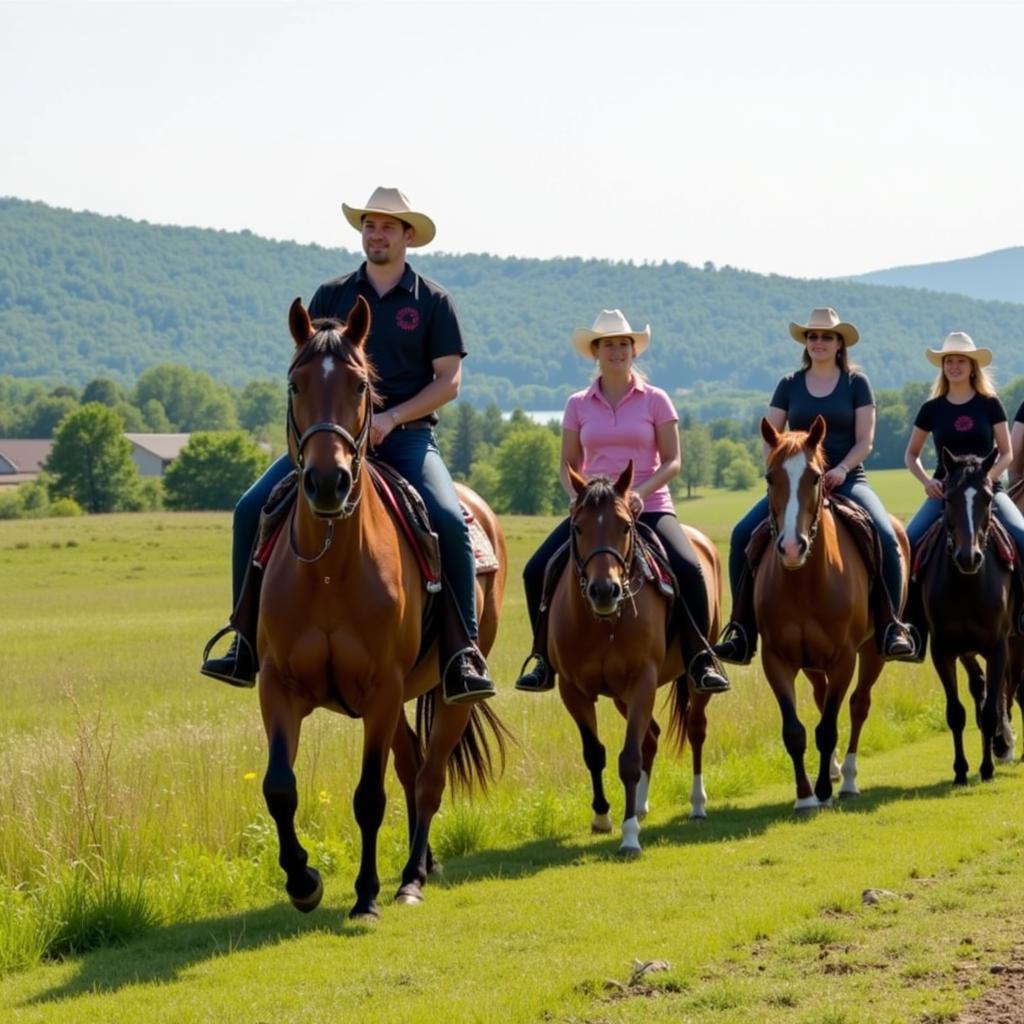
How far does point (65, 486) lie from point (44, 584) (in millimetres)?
61061

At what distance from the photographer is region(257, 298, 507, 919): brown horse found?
26.8 ft

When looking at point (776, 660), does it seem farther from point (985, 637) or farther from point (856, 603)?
point (985, 637)

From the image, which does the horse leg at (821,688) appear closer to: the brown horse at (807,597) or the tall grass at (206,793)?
the brown horse at (807,597)

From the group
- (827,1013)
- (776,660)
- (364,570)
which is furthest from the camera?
(776,660)

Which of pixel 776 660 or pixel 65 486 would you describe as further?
pixel 65 486

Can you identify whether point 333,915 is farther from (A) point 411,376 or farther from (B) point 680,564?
(B) point 680,564

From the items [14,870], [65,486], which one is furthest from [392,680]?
[65,486]

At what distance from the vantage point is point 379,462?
32.1 ft

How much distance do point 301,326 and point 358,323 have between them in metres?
0.29

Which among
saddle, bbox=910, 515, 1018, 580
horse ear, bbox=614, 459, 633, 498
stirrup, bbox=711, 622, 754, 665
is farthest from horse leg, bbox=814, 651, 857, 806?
horse ear, bbox=614, 459, 633, 498

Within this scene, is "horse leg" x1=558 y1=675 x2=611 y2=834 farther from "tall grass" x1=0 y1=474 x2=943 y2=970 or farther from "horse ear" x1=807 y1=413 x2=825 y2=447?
"horse ear" x1=807 y1=413 x2=825 y2=447

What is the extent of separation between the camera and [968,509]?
13.9m

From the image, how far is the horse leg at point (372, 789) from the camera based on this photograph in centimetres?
893

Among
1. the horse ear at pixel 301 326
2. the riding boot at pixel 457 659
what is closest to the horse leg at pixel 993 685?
the riding boot at pixel 457 659
